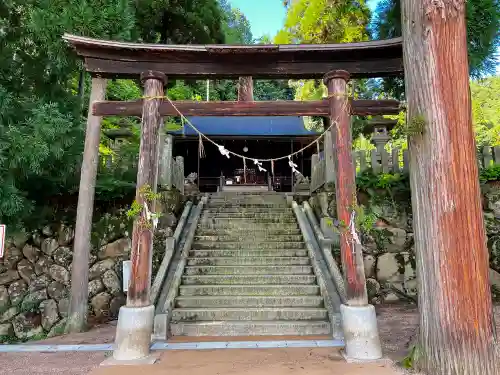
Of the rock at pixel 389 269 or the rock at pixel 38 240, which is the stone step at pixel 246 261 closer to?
the rock at pixel 389 269

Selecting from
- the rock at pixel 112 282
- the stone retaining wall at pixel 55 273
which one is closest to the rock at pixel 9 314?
the stone retaining wall at pixel 55 273

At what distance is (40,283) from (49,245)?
34.5 inches

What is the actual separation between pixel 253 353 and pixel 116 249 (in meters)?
4.92

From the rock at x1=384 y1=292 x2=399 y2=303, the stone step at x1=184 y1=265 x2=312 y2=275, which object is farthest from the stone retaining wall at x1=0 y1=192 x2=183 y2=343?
the rock at x1=384 y1=292 x2=399 y2=303

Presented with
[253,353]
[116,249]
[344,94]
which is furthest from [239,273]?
[344,94]

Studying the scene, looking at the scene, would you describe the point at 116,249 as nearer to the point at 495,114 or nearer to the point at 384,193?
the point at 384,193

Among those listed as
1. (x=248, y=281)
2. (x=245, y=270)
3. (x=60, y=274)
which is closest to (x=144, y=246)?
(x=248, y=281)

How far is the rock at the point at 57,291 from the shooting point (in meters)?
8.12

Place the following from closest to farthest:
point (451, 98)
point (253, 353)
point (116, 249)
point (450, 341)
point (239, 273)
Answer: point (450, 341)
point (451, 98)
point (253, 353)
point (239, 273)
point (116, 249)

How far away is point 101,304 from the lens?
7.93 metres

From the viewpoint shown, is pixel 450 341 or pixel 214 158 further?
pixel 214 158

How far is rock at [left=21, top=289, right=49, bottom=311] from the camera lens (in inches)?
316

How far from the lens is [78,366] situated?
4.43 m

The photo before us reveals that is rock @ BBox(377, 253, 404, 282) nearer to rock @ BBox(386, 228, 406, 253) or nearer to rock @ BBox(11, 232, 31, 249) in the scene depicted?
rock @ BBox(386, 228, 406, 253)
